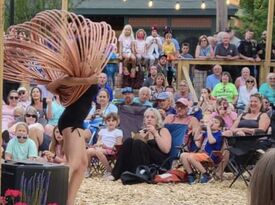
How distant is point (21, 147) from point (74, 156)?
2848mm

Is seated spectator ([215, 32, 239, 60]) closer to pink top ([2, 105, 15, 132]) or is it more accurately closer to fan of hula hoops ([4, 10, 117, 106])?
pink top ([2, 105, 15, 132])

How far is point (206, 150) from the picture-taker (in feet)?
30.5

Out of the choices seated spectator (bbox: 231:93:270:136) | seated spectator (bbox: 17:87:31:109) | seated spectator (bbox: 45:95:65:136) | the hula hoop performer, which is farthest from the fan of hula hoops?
seated spectator (bbox: 17:87:31:109)

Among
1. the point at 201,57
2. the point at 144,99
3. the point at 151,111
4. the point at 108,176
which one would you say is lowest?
the point at 108,176

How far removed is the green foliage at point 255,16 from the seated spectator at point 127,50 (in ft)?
28.3

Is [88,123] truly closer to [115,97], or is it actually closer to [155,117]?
[155,117]

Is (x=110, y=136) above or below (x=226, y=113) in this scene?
below

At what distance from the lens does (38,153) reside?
9.05m

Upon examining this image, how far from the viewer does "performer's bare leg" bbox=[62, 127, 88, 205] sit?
18.9 ft

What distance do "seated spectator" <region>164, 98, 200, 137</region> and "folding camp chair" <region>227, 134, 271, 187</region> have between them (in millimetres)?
932

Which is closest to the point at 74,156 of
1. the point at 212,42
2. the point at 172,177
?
the point at 172,177

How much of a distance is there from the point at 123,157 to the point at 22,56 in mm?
4232

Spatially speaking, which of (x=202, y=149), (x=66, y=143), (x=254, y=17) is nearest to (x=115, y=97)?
(x=202, y=149)

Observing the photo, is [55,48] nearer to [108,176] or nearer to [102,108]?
[108,176]
